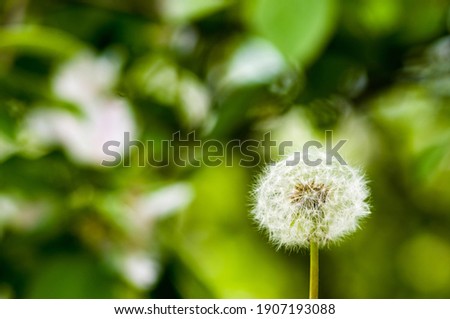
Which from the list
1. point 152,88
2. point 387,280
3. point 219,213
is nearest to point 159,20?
point 152,88

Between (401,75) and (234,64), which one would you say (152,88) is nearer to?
(234,64)

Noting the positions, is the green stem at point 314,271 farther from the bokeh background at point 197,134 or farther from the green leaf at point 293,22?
the bokeh background at point 197,134

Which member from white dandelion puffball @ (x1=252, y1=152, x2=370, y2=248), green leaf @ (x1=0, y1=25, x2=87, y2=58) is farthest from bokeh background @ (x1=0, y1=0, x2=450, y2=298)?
white dandelion puffball @ (x1=252, y1=152, x2=370, y2=248)

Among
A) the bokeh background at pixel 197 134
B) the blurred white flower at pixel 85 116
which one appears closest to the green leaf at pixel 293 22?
the bokeh background at pixel 197 134

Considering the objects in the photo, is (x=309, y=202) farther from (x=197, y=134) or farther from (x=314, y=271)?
(x=197, y=134)

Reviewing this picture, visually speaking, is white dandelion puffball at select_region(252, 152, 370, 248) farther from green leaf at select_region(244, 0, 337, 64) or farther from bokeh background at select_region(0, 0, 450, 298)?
bokeh background at select_region(0, 0, 450, 298)

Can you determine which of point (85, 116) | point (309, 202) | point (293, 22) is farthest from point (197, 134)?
point (309, 202)

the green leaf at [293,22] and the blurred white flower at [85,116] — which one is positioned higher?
the blurred white flower at [85,116]
